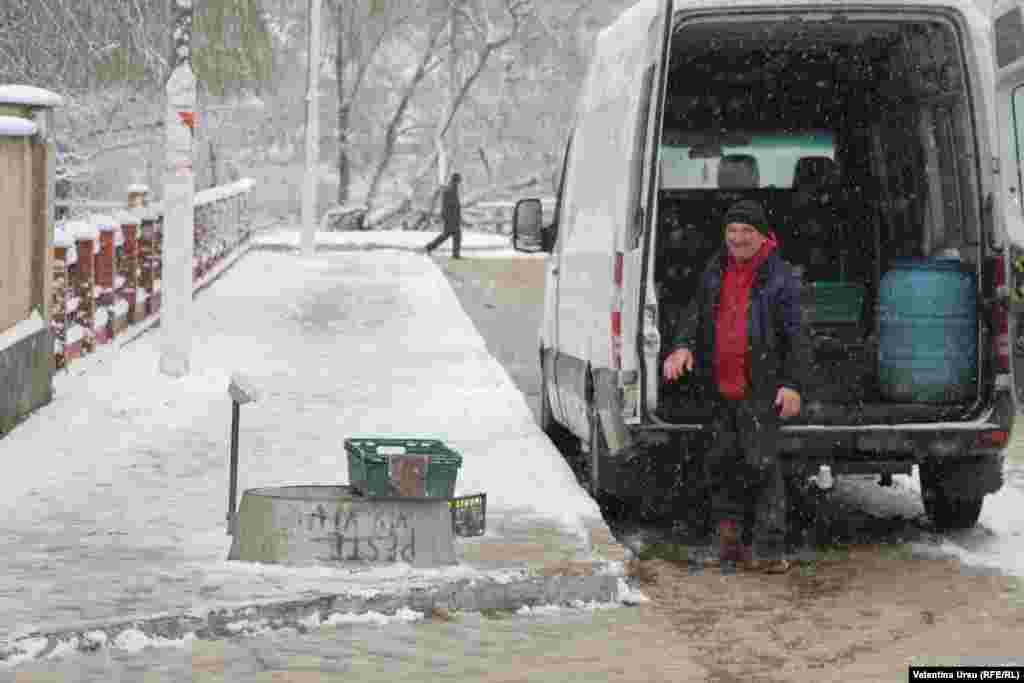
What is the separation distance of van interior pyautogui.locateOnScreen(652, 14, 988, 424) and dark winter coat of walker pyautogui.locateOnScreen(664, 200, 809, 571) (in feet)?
1.98

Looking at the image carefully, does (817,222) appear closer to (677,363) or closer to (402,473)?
(677,363)

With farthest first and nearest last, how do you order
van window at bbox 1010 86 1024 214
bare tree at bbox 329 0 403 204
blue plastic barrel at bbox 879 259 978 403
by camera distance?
bare tree at bbox 329 0 403 204, van window at bbox 1010 86 1024 214, blue plastic barrel at bbox 879 259 978 403

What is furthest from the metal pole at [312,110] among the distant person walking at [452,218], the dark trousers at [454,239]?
the distant person walking at [452,218]

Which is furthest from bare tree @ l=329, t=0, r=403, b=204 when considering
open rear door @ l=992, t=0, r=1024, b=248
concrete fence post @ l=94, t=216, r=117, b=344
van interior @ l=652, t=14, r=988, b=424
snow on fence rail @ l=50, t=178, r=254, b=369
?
van interior @ l=652, t=14, r=988, b=424

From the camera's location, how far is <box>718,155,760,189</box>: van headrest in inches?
500

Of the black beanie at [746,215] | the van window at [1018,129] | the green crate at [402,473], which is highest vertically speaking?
the van window at [1018,129]

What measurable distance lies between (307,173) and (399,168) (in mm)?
48733

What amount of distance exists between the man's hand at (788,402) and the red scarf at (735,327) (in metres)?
0.15

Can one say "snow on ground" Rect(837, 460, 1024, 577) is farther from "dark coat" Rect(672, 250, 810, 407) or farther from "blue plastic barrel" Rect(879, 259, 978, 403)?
"dark coat" Rect(672, 250, 810, 407)

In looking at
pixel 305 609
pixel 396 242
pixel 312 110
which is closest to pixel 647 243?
pixel 305 609

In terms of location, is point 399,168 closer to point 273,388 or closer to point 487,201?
point 487,201

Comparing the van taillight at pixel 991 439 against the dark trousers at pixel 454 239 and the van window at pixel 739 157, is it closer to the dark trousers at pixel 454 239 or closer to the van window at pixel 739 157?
the van window at pixel 739 157

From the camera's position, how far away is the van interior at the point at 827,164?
1114 centimetres

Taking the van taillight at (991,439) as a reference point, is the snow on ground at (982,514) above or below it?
below
